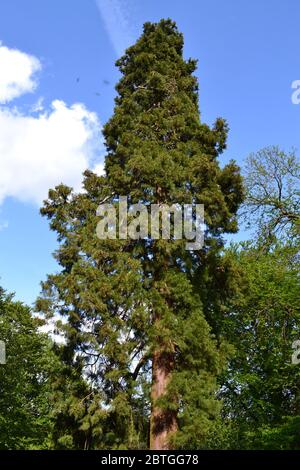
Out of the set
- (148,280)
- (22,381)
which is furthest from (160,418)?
(22,381)

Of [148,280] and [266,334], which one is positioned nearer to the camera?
[148,280]

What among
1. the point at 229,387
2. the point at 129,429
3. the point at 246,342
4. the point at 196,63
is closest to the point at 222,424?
the point at 229,387

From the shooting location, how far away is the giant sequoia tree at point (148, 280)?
36.9 feet

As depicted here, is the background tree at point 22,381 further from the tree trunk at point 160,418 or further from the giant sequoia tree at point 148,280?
the tree trunk at point 160,418

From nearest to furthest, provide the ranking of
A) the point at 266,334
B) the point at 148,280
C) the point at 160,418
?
the point at 160,418 < the point at 148,280 < the point at 266,334

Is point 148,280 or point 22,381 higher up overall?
point 148,280


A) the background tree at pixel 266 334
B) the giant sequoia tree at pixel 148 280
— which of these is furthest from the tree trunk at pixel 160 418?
the background tree at pixel 266 334

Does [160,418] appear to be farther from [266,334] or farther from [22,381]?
[22,381]

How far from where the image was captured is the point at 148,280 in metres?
12.6

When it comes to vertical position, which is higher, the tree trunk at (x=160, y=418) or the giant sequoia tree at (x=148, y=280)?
the giant sequoia tree at (x=148, y=280)

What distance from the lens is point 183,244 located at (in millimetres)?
12789

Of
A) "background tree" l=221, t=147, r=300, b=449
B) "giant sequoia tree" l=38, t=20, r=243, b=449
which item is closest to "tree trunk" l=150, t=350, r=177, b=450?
"giant sequoia tree" l=38, t=20, r=243, b=449

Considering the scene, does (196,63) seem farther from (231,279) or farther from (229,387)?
(229,387)

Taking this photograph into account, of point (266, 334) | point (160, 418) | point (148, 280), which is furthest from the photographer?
point (266, 334)
